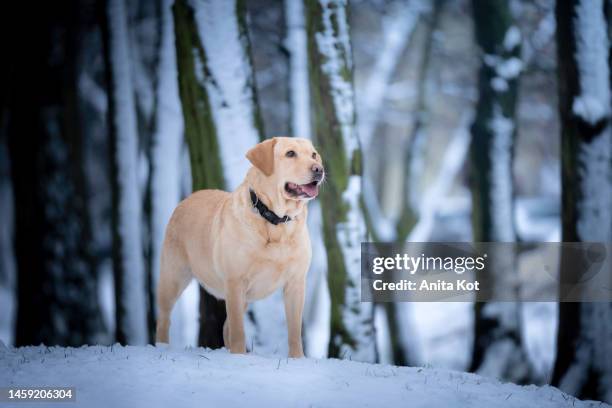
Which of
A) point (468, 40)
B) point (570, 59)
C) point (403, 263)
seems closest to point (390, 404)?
point (403, 263)

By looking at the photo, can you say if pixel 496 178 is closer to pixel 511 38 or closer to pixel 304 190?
pixel 511 38

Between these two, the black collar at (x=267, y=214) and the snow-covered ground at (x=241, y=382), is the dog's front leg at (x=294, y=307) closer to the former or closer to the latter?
the snow-covered ground at (x=241, y=382)

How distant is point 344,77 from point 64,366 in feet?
9.80

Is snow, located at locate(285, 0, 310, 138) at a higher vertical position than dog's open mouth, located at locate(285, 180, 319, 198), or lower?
higher

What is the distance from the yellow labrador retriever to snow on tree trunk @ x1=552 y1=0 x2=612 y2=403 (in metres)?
2.45

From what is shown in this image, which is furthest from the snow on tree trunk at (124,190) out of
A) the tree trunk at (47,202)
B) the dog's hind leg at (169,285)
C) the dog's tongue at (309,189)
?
the dog's tongue at (309,189)

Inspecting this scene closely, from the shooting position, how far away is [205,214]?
13.7 feet

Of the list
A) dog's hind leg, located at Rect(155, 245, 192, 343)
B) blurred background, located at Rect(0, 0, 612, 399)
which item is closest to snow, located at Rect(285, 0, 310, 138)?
blurred background, located at Rect(0, 0, 612, 399)

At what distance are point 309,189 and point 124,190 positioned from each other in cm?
316

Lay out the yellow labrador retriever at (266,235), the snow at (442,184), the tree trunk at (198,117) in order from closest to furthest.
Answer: the yellow labrador retriever at (266,235), the tree trunk at (198,117), the snow at (442,184)

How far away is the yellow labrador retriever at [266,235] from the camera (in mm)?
3596

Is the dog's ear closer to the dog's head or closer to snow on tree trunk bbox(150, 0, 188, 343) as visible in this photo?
the dog's head

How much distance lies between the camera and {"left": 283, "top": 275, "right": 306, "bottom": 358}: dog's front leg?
3.81m

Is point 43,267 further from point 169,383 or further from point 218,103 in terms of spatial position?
point 169,383
